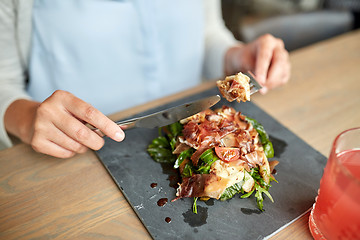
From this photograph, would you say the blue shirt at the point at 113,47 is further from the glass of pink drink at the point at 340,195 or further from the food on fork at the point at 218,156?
the glass of pink drink at the point at 340,195

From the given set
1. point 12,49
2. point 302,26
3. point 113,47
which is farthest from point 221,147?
point 302,26

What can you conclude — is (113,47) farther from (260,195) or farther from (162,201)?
(260,195)

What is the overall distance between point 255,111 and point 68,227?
0.83 meters

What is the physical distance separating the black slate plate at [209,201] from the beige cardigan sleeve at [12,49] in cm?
42

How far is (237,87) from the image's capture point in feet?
3.12

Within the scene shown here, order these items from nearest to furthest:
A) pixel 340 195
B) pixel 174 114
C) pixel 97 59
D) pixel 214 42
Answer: pixel 340 195, pixel 174 114, pixel 97 59, pixel 214 42

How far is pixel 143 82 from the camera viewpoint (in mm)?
1619

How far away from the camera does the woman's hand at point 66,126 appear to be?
2.81ft

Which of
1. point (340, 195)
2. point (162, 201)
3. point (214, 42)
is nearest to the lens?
point (340, 195)

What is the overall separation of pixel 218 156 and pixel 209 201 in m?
0.14

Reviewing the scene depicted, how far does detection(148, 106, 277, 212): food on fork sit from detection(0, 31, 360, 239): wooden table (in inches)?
6.6

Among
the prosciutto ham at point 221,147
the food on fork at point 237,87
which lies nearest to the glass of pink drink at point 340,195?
the prosciutto ham at point 221,147

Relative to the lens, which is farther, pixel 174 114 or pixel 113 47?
pixel 113 47

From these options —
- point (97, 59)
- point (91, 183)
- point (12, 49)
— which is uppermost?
point (12, 49)
